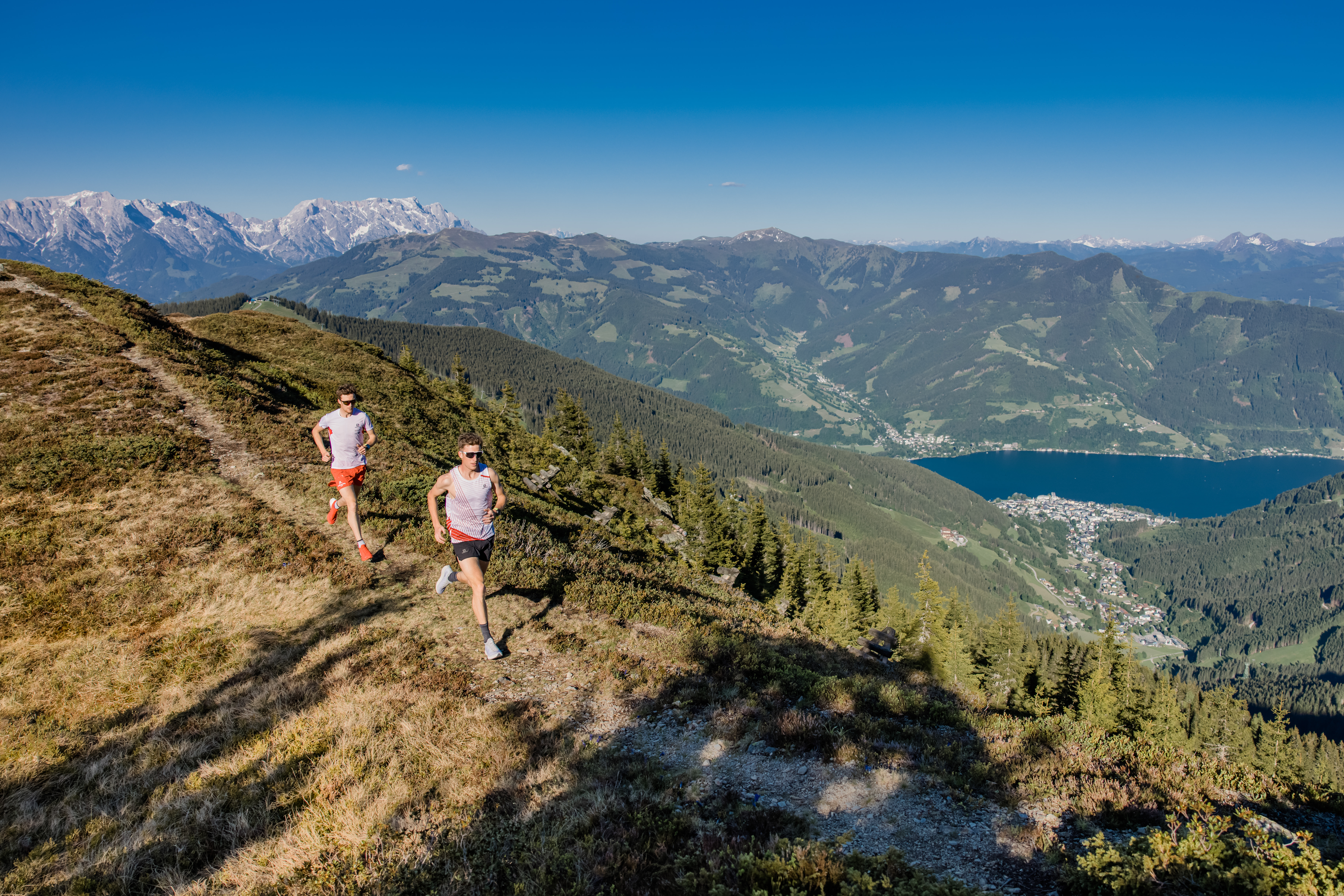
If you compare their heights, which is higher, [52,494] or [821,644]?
[52,494]

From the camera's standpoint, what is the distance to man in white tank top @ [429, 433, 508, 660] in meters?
11.2

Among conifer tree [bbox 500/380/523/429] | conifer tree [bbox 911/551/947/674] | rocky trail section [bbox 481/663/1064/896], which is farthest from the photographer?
conifer tree [bbox 500/380/523/429]

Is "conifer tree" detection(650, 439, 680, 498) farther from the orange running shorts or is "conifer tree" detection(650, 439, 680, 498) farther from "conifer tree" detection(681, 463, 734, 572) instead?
the orange running shorts

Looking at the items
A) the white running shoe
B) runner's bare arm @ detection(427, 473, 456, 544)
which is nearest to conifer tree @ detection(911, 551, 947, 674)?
the white running shoe

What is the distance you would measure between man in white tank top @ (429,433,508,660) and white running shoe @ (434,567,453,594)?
4.75 feet

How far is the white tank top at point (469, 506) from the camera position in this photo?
11180 millimetres

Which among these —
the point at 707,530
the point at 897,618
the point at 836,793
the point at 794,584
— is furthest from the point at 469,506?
the point at 897,618

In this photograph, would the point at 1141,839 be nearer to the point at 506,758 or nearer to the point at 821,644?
the point at 506,758

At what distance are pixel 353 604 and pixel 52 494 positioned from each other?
1066cm

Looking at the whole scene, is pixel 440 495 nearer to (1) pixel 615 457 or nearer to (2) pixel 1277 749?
(1) pixel 615 457

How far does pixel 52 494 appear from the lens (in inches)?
612

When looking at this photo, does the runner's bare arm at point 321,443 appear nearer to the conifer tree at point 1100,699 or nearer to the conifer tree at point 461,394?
the conifer tree at point 461,394

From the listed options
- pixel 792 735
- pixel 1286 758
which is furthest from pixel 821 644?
pixel 1286 758

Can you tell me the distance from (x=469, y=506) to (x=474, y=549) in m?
0.95
